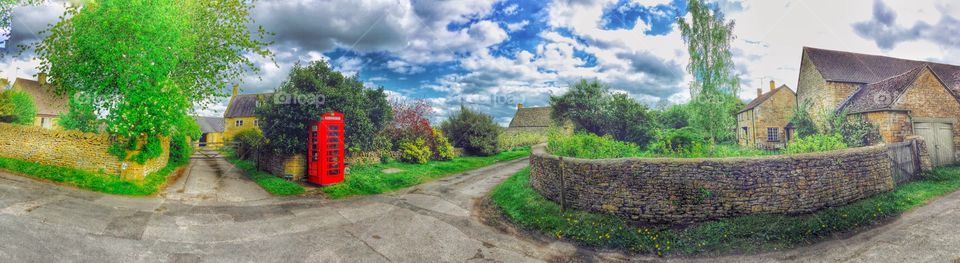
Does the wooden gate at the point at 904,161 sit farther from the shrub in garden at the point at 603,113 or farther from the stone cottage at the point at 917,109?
the shrub in garden at the point at 603,113

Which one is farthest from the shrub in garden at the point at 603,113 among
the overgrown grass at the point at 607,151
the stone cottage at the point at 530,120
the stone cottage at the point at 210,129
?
the stone cottage at the point at 210,129

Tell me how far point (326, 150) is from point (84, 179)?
6884 mm

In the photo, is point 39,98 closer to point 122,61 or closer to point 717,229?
point 122,61

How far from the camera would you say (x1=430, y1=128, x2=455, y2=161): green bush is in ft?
71.8

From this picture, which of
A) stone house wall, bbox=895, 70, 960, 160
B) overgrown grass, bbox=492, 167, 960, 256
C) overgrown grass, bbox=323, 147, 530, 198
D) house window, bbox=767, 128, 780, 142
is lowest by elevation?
overgrown grass, bbox=492, 167, 960, 256

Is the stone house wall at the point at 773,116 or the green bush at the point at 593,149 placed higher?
the stone house wall at the point at 773,116

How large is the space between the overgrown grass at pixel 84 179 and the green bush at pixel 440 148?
12803 millimetres

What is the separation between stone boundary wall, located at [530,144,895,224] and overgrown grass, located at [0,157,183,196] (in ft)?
43.3

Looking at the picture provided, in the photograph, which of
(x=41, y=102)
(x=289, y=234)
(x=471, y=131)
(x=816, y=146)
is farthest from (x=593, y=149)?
(x=41, y=102)

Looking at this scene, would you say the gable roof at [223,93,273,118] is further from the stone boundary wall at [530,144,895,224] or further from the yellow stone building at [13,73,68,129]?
the stone boundary wall at [530,144,895,224]

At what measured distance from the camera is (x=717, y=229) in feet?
26.0

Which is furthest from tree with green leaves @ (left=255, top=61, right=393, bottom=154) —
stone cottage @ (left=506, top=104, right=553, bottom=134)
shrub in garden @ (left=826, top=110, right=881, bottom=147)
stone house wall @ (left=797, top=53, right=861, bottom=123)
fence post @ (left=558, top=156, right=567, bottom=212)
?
stone cottage @ (left=506, top=104, right=553, bottom=134)

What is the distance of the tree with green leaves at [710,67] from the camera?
23141mm

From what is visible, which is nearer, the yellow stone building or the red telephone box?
the red telephone box
